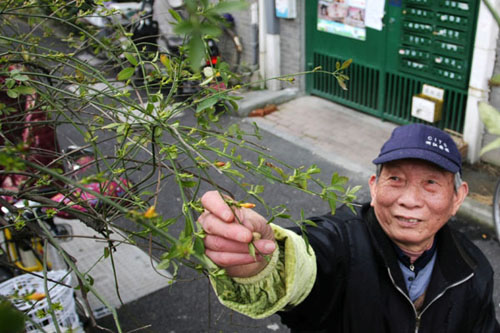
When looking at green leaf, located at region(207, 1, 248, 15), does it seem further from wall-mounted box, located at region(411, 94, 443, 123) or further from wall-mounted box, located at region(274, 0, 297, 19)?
wall-mounted box, located at region(274, 0, 297, 19)

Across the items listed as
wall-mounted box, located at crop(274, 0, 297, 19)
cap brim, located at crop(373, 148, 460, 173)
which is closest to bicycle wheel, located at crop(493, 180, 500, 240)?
cap brim, located at crop(373, 148, 460, 173)

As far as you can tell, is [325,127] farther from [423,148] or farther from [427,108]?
[423,148]

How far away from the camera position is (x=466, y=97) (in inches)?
262

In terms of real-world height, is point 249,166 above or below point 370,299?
above

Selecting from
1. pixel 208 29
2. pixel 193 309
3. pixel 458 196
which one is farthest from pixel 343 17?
pixel 208 29

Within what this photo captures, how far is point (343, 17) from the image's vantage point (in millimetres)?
7863

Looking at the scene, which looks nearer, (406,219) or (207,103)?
(207,103)

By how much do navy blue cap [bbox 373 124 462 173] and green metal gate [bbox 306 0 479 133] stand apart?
446 cm

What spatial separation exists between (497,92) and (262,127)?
10.2 ft

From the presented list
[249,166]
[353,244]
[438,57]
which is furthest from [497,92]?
[249,166]

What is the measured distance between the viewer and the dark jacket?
2.17m

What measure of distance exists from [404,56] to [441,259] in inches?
214

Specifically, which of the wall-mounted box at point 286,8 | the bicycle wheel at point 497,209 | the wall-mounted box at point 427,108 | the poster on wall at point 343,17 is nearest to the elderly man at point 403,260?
the bicycle wheel at point 497,209

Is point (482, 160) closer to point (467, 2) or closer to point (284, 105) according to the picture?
point (467, 2)
